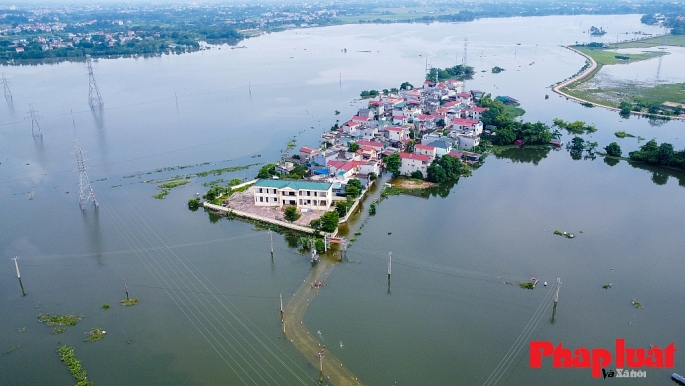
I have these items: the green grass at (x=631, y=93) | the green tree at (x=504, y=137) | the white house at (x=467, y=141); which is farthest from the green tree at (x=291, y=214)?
the green grass at (x=631, y=93)

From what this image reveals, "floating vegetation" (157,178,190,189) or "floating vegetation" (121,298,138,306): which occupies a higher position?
"floating vegetation" (157,178,190,189)

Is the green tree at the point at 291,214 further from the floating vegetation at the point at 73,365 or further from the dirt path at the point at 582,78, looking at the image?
the dirt path at the point at 582,78

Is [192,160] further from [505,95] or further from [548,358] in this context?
[505,95]

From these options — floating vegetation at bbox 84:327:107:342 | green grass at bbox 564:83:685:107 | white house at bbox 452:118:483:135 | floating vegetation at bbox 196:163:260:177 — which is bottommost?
floating vegetation at bbox 84:327:107:342

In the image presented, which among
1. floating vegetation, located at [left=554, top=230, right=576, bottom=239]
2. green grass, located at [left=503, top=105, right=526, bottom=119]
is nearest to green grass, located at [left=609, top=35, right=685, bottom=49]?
green grass, located at [left=503, top=105, right=526, bottom=119]

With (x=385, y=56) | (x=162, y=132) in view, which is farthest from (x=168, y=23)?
Answer: (x=162, y=132)

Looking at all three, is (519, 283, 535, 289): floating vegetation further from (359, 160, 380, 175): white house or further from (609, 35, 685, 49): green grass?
(609, 35, 685, 49): green grass
